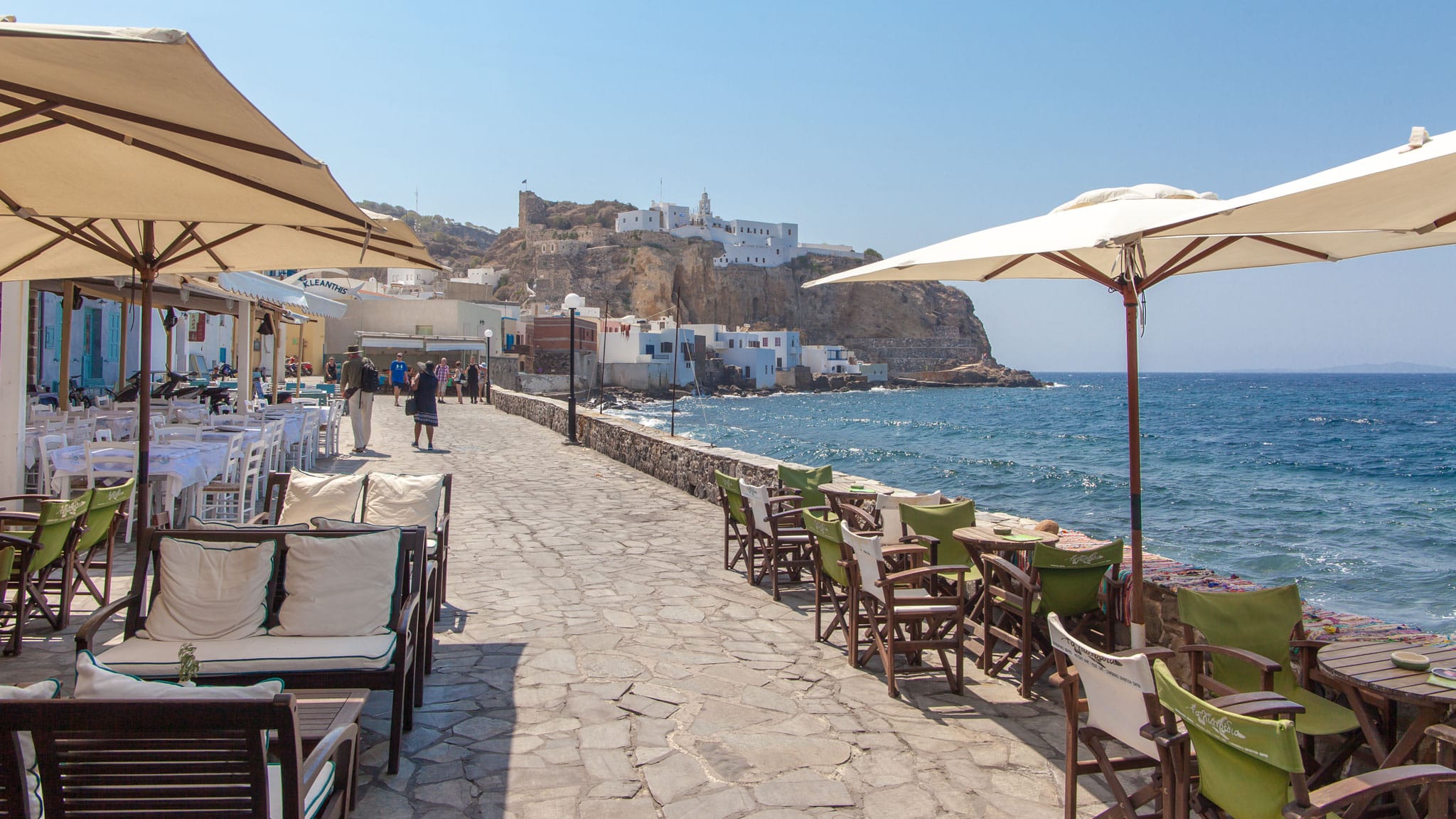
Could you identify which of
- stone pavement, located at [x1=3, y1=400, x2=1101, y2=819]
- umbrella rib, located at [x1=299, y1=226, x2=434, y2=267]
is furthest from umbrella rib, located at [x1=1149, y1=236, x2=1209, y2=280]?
umbrella rib, located at [x1=299, y1=226, x2=434, y2=267]

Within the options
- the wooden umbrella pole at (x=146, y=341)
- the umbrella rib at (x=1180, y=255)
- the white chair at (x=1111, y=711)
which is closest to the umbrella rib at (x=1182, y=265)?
the umbrella rib at (x=1180, y=255)

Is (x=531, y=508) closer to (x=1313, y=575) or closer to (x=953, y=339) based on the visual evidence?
(x=1313, y=575)

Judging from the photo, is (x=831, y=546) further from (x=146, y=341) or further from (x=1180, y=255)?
(x=146, y=341)

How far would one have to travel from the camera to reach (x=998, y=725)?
146 inches

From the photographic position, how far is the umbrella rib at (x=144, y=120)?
223 cm

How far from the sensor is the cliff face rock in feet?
335

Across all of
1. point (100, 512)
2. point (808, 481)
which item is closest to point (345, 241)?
point (100, 512)

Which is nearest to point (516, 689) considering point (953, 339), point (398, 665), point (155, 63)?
point (398, 665)

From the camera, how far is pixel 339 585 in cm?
343

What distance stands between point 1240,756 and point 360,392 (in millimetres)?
12690

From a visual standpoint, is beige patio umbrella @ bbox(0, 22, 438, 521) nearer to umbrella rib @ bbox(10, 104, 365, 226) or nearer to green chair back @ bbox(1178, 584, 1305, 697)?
umbrella rib @ bbox(10, 104, 365, 226)

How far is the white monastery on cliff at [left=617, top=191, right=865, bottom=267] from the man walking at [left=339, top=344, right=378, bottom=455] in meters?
96.9

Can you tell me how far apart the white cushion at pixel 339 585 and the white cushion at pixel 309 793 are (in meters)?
1.10

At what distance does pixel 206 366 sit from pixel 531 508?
62.1ft
